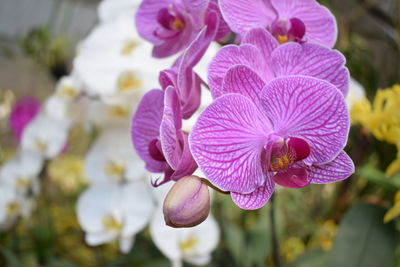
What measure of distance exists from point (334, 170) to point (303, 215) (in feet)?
2.32

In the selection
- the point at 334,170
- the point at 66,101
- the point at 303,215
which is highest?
the point at 334,170

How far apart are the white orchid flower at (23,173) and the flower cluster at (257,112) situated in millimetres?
522

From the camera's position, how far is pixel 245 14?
0.28m

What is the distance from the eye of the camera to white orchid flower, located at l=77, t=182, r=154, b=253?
574 mm

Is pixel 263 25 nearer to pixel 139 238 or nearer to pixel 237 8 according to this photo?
pixel 237 8

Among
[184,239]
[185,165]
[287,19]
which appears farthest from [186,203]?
[184,239]

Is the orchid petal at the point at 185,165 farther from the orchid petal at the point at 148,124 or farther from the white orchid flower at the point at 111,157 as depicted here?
the white orchid flower at the point at 111,157

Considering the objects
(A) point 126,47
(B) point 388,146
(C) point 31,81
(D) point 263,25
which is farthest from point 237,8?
(C) point 31,81

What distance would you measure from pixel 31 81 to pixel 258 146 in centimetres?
176

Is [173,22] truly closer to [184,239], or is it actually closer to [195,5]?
[195,5]

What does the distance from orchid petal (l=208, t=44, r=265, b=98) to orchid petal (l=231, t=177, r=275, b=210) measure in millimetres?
54

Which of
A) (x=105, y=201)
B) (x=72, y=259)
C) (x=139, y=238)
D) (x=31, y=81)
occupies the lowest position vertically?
(x=31, y=81)

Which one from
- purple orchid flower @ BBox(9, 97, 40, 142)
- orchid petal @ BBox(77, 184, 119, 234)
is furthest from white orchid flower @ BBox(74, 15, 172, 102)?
purple orchid flower @ BBox(9, 97, 40, 142)

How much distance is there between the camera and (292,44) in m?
0.25
